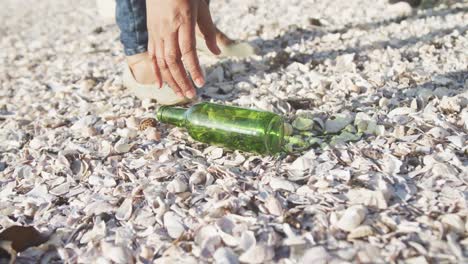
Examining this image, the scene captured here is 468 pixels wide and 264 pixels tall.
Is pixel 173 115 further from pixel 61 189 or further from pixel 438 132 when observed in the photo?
pixel 438 132

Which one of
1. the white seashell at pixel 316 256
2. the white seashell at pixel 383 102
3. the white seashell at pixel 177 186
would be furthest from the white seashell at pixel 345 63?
the white seashell at pixel 316 256

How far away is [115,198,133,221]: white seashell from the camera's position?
174 cm

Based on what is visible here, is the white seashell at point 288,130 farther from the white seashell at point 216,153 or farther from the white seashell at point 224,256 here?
the white seashell at point 224,256

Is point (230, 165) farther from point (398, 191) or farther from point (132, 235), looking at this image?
point (398, 191)

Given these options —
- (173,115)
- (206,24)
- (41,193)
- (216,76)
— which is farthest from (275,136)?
(216,76)

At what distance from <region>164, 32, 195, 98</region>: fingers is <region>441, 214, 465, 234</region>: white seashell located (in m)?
1.15

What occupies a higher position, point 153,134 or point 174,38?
point 174,38

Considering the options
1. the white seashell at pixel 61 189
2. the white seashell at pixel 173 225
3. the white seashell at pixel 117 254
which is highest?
the white seashell at pixel 173 225

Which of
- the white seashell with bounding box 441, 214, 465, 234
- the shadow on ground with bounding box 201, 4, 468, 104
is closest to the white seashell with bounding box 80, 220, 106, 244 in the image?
the white seashell with bounding box 441, 214, 465, 234

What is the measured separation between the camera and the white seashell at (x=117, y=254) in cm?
152

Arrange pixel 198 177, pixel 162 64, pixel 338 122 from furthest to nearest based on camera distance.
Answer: pixel 338 122 < pixel 162 64 < pixel 198 177

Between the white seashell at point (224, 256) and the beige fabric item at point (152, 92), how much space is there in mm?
1397

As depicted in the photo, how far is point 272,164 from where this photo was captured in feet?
6.40

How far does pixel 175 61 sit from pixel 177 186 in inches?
22.1
